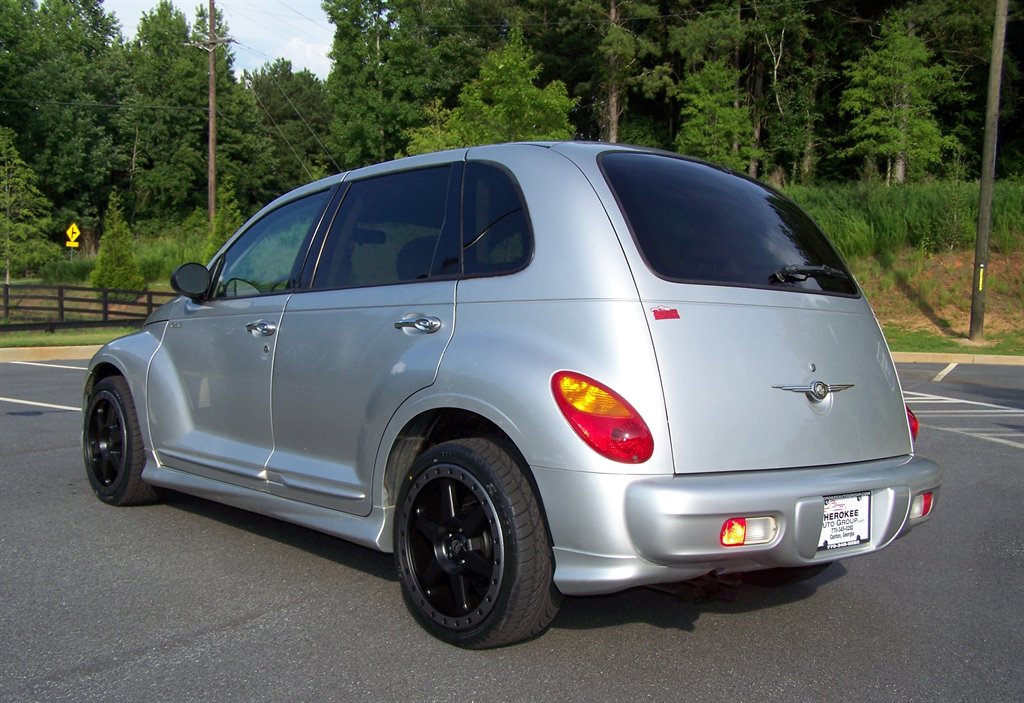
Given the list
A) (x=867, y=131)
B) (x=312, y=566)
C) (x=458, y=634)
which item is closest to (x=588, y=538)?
(x=458, y=634)

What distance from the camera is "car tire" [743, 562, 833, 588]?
4.01 metres

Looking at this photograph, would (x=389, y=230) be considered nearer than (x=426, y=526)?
No

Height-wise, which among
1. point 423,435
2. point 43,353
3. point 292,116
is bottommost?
point 43,353

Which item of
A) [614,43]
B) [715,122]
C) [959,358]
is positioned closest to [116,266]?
[715,122]

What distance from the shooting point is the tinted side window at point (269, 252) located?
476 centimetres

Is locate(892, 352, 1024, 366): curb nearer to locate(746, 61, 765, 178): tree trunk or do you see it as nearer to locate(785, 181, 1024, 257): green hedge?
locate(785, 181, 1024, 257): green hedge

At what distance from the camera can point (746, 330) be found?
348 cm

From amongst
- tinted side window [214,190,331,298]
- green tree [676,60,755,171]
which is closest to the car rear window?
tinted side window [214,190,331,298]

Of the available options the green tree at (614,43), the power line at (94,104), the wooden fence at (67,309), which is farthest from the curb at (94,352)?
the power line at (94,104)

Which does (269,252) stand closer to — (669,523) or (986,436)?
(669,523)

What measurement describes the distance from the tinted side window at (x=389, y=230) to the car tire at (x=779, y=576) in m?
1.80

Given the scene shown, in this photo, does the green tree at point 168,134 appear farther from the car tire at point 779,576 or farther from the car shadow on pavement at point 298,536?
the car tire at point 779,576

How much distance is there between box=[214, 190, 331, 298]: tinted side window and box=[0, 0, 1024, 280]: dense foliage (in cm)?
2184

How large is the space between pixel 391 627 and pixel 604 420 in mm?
1306
